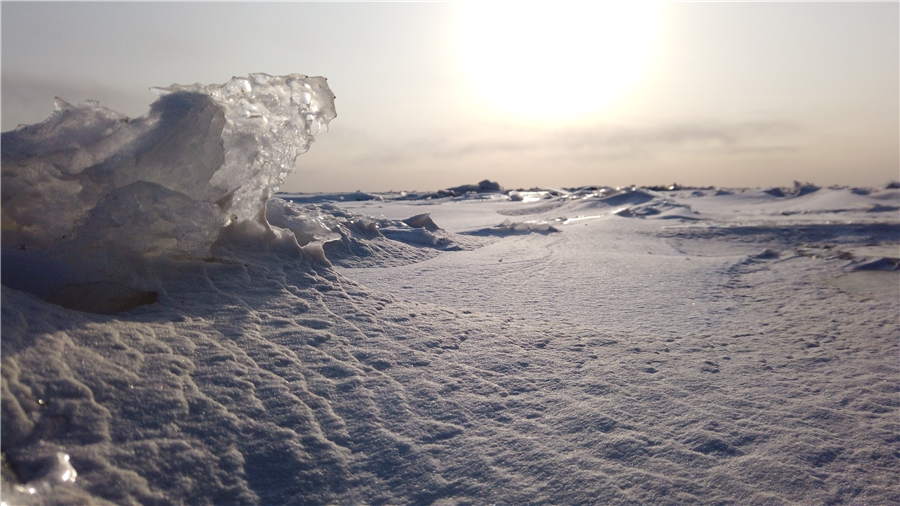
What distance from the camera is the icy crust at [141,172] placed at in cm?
180

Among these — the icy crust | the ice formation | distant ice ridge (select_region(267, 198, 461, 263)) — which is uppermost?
the icy crust

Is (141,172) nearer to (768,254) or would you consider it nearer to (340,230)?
(340,230)

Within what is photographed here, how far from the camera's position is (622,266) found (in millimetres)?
4137

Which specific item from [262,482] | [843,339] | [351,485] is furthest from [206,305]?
[843,339]

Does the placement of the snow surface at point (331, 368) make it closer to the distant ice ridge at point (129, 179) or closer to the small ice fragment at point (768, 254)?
the distant ice ridge at point (129, 179)

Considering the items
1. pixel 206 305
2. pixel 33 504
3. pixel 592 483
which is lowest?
pixel 592 483

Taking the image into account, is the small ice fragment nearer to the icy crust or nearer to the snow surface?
the snow surface

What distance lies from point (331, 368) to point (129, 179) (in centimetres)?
115

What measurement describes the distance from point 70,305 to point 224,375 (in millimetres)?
623

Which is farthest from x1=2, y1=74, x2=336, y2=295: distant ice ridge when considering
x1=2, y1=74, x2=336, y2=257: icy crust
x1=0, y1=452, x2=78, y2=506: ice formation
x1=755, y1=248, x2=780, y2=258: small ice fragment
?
x1=755, y1=248, x2=780, y2=258: small ice fragment

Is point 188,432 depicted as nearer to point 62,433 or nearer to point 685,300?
point 62,433

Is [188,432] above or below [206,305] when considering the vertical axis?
below

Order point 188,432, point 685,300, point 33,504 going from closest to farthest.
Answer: point 33,504 → point 188,432 → point 685,300

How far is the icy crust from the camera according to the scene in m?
1.80
